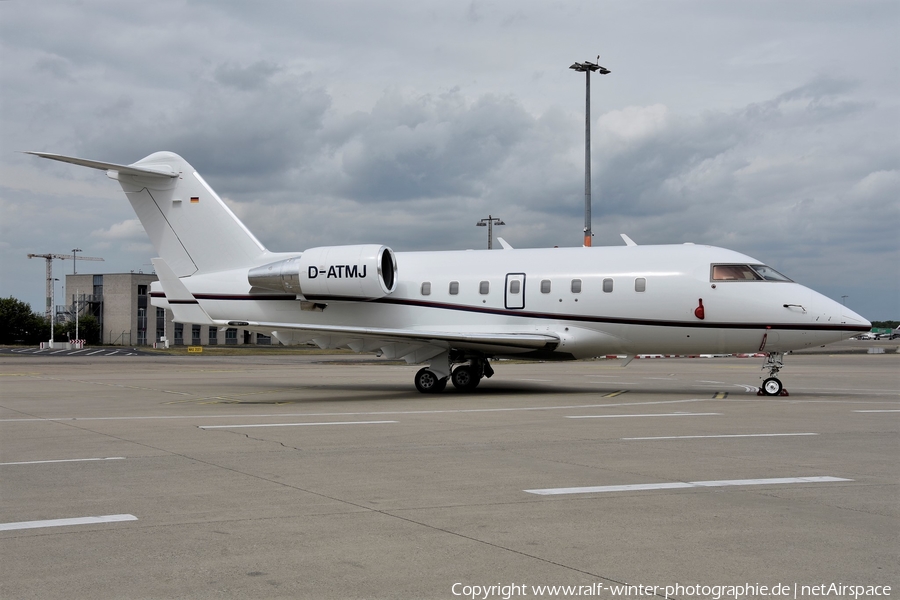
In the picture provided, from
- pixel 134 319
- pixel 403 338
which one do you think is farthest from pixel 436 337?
pixel 134 319

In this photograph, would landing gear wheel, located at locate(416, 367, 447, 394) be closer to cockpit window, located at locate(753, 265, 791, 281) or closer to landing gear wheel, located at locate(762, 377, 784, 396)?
landing gear wheel, located at locate(762, 377, 784, 396)

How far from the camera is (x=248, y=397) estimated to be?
2094cm

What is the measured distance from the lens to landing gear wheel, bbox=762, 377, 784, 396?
20486 millimetres

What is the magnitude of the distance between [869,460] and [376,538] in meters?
6.72

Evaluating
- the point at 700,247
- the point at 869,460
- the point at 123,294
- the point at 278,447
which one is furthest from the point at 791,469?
the point at 123,294

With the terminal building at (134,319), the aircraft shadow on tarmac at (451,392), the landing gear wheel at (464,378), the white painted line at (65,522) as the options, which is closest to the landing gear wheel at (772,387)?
the aircraft shadow on tarmac at (451,392)

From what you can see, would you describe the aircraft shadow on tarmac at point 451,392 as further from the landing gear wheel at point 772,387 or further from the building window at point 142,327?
the building window at point 142,327

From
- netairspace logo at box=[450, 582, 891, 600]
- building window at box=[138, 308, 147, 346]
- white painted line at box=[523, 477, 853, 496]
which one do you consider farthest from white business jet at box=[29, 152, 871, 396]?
building window at box=[138, 308, 147, 346]

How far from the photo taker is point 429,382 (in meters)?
22.1

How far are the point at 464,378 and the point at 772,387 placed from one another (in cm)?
782

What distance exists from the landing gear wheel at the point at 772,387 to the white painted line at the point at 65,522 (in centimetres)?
1717

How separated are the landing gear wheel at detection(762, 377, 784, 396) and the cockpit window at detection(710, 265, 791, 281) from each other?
8.41 ft

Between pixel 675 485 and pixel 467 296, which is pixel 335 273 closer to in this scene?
pixel 467 296

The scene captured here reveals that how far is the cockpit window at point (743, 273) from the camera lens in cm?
2012
